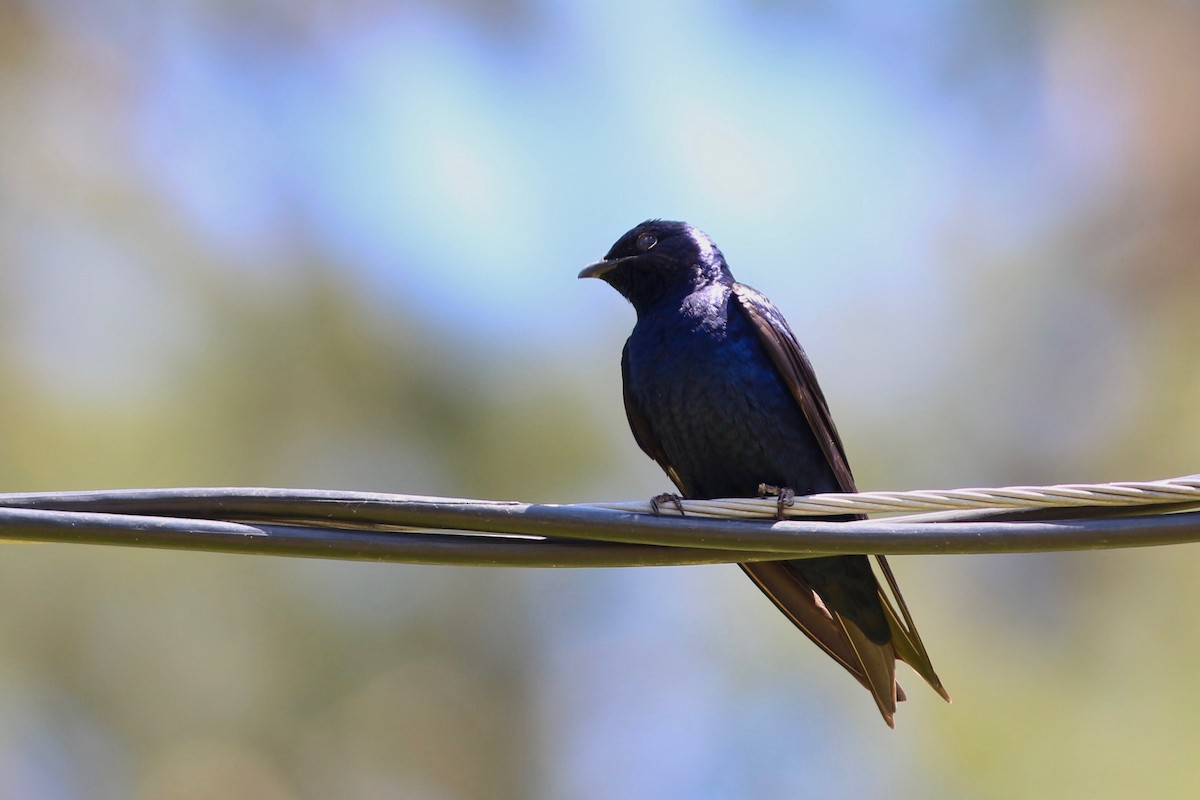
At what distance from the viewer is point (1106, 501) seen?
2486 mm

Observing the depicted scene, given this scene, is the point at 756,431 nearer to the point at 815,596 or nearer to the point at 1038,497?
the point at 815,596

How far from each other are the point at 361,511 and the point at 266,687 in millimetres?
6985

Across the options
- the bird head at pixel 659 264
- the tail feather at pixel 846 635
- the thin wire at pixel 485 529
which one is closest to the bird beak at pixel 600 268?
the bird head at pixel 659 264

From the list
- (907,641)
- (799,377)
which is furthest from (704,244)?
(907,641)

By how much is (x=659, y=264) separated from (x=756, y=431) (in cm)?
98

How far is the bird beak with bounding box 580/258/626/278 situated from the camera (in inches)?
199

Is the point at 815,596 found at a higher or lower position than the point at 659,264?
lower

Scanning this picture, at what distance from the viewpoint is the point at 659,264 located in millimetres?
Answer: 4934

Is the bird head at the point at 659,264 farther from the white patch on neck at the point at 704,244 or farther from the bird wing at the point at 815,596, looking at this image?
the bird wing at the point at 815,596

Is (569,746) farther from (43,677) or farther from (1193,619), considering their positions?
(1193,619)

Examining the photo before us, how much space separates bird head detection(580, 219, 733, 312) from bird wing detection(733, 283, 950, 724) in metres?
0.31

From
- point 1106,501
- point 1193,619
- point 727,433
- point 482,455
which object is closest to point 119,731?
point 482,455

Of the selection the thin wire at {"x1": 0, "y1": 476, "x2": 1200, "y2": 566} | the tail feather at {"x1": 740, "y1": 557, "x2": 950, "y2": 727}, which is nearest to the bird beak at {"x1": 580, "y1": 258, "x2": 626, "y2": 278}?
the tail feather at {"x1": 740, "y1": 557, "x2": 950, "y2": 727}

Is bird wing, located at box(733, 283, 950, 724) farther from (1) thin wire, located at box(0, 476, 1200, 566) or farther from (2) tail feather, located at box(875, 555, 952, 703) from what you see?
(1) thin wire, located at box(0, 476, 1200, 566)
